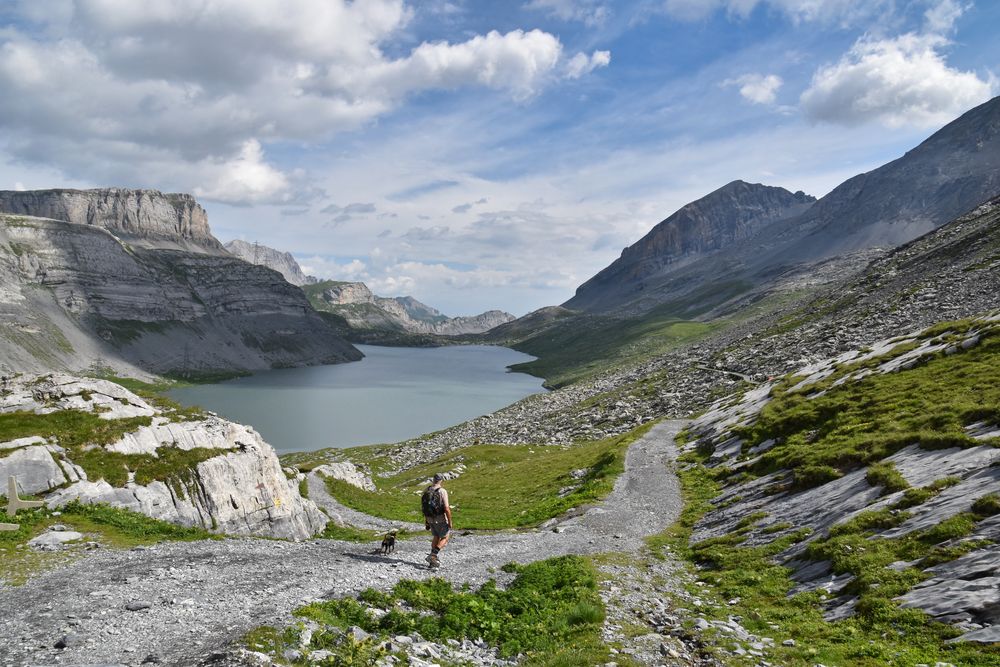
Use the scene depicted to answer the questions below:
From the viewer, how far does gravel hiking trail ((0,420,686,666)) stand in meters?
11.0

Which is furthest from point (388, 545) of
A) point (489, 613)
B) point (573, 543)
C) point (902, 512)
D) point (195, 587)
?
point (902, 512)

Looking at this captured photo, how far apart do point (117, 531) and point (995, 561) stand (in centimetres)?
2873

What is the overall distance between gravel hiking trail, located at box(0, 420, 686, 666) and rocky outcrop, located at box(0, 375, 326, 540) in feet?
19.2

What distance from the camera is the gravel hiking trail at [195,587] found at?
1099cm

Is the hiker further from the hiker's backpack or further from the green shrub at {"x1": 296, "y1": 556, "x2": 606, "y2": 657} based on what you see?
the green shrub at {"x1": 296, "y1": 556, "x2": 606, "y2": 657}

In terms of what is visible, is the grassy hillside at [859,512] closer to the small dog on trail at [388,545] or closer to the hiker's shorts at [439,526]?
the hiker's shorts at [439,526]

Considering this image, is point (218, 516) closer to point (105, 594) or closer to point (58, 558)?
point (58, 558)

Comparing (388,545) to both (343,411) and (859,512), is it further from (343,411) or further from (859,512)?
(343,411)

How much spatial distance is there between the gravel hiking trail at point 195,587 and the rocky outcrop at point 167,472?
19.2 ft

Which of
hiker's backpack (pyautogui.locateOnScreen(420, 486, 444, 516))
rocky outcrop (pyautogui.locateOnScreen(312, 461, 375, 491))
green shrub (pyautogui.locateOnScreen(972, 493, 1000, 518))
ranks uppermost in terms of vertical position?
hiker's backpack (pyautogui.locateOnScreen(420, 486, 444, 516))

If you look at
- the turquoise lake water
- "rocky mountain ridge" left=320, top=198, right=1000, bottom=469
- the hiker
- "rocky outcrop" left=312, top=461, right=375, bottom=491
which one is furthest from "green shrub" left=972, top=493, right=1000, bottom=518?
the turquoise lake water

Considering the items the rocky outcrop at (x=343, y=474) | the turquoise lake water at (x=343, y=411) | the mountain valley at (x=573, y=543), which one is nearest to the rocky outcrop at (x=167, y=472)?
the mountain valley at (x=573, y=543)

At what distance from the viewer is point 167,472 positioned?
2595 cm

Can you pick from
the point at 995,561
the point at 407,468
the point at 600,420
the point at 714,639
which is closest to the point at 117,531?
the point at 714,639
